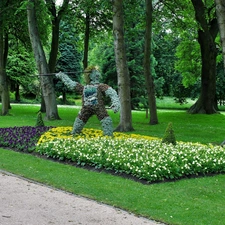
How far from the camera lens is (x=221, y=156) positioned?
475 inches

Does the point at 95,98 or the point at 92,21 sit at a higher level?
the point at 92,21

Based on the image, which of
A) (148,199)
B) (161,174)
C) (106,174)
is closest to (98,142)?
(106,174)

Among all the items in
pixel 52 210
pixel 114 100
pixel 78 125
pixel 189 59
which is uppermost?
pixel 189 59

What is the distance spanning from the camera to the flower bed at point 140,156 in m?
10.3

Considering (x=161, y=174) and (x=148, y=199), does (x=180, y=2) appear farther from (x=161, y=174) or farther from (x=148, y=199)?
(x=148, y=199)

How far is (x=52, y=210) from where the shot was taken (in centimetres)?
760

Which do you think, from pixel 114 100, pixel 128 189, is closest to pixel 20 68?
pixel 114 100

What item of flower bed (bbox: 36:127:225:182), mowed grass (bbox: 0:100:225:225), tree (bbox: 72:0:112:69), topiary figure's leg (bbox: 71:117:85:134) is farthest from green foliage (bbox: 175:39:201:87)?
mowed grass (bbox: 0:100:225:225)

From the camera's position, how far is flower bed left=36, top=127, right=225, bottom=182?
10.3m

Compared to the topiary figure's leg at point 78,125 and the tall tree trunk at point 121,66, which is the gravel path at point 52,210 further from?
the tall tree trunk at point 121,66

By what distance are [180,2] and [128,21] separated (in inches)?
131

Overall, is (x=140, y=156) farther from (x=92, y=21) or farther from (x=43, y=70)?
(x=92, y=21)

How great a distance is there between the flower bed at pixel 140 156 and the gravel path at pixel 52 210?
2193mm

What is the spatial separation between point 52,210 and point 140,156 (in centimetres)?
406
